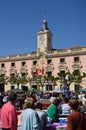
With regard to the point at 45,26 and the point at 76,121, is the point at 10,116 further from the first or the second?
the point at 45,26

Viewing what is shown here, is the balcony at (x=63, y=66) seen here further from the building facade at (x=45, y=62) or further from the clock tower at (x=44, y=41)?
the clock tower at (x=44, y=41)

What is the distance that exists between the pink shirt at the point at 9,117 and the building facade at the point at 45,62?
4821cm

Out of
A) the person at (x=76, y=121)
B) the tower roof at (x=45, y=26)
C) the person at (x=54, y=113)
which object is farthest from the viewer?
the tower roof at (x=45, y=26)

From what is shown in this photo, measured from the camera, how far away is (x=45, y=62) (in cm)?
6134

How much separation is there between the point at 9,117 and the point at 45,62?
177 ft

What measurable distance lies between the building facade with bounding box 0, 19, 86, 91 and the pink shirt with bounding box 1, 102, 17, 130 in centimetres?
4821

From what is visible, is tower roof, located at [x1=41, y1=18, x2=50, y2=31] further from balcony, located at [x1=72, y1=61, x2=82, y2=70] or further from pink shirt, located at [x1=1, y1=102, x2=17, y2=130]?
pink shirt, located at [x1=1, y1=102, x2=17, y2=130]

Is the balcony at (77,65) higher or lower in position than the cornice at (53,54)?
lower

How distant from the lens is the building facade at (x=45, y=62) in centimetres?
5766

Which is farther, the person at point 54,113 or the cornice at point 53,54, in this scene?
the cornice at point 53,54

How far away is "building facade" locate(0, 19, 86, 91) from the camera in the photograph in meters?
57.7

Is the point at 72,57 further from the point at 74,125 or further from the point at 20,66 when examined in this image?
the point at 74,125

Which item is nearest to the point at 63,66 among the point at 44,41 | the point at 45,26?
the point at 44,41

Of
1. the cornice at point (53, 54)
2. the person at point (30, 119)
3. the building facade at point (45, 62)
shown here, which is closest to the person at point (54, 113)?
the person at point (30, 119)
